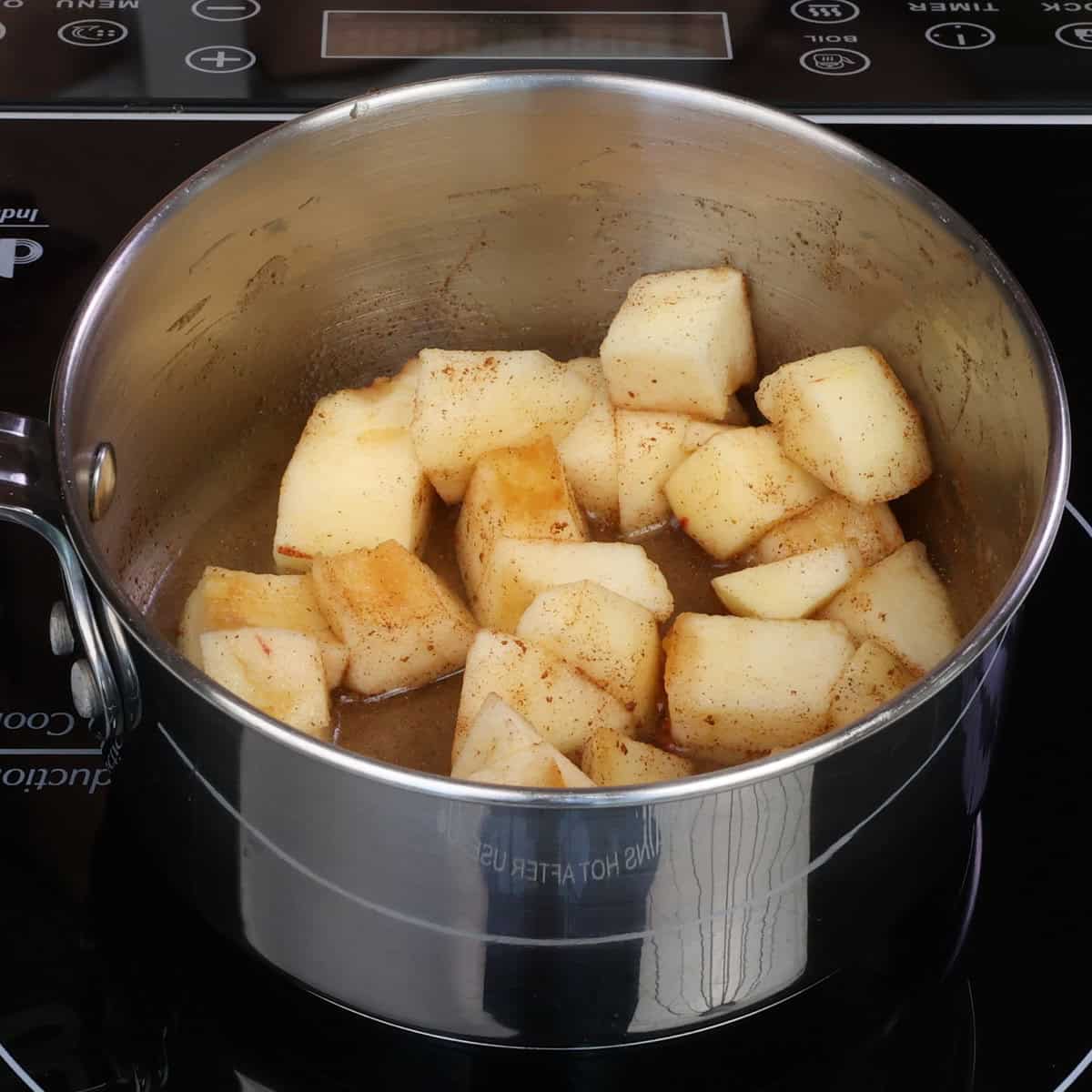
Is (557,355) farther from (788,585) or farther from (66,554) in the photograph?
(66,554)

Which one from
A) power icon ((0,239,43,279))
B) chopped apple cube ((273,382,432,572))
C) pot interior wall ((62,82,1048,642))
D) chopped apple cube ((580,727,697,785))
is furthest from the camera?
power icon ((0,239,43,279))

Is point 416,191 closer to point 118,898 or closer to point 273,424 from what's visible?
point 273,424

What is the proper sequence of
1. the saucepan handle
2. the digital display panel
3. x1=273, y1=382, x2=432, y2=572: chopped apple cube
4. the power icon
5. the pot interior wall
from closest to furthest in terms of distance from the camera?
the saucepan handle → the pot interior wall → x1=273, y1=382, x2=432, y2=572: chopped apple cube → the power icon → the digital display panel

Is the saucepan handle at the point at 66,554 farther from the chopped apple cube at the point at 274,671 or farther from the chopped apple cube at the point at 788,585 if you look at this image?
the chopped apple cube at the point at 788,585

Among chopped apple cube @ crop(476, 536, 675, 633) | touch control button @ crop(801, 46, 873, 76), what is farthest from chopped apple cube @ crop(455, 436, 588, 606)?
touch control button @ crop(801, 46, 873, 76)

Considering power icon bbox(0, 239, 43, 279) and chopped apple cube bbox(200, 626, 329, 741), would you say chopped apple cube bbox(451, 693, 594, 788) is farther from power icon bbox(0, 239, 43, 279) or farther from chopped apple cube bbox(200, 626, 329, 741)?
power icon bbox(0, 239, 43, 279)

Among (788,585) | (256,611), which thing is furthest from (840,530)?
(256,611)

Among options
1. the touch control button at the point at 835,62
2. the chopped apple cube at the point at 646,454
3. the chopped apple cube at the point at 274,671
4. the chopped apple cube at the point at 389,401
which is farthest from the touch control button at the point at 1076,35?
the chopped apple cube at the point at 274,671
